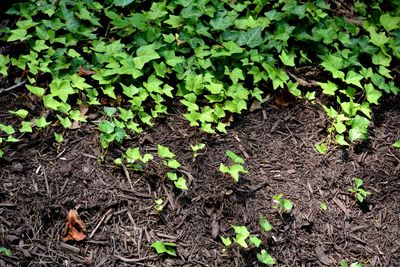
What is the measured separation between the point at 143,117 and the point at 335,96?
157 centimetres

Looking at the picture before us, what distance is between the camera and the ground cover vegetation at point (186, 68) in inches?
126

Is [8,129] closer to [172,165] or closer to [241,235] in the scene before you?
[172,165]

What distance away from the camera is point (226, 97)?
351cm

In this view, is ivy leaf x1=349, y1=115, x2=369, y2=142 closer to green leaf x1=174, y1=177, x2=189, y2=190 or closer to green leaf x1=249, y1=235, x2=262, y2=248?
green leaf x1=249, y1=235, x2=262, y2=248

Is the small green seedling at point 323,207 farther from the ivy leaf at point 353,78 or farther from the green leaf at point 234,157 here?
the ivy leaf at point 353,78

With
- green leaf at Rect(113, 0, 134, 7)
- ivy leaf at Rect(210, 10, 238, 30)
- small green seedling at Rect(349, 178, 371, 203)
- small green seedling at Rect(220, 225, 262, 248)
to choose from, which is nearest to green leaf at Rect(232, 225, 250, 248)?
small green seedling at Rect(220, 225, 262, 248)

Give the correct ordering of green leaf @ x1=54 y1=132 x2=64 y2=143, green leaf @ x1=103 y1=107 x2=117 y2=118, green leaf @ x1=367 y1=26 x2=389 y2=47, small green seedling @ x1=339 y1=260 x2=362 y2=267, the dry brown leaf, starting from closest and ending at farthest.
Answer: the dry brown leaf → small green seedling @ x1=339 y1=260 x2=362 y2=267 → green leaf @ x1=54 y1=132 x2=64 y2=143 → green leaf @ x1=103 y1=107 x2=117 y2=118 → green leaf @ x1=367 y1=26 x2=389 y2=47

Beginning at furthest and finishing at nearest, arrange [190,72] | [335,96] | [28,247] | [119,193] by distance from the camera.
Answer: [335,96]
[190,72]
[119,193]
[28,247]

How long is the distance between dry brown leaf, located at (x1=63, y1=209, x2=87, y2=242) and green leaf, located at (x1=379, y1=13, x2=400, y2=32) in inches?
118

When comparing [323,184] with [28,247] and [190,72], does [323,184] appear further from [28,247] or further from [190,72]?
[28,247]

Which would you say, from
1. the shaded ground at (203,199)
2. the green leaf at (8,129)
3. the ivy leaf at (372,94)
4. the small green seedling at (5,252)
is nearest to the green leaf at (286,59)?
the shaded ground at (203,199)

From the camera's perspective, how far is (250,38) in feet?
12.1

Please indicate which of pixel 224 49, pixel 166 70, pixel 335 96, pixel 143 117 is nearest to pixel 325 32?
pixel 335 96

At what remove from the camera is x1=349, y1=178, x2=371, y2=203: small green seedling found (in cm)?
316
